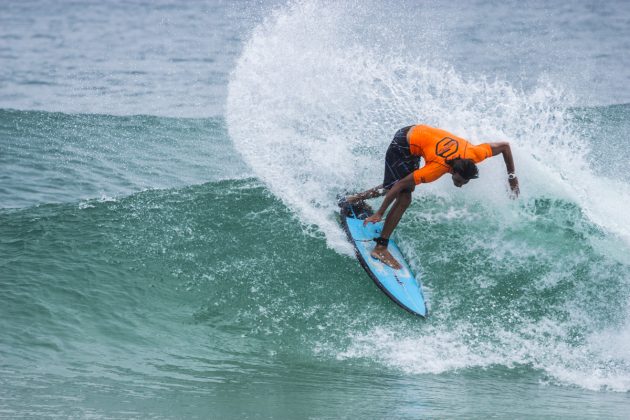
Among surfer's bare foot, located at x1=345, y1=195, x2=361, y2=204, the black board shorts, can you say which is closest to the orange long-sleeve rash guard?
the black board shorts

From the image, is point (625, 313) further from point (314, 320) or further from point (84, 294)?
point (84, 294)

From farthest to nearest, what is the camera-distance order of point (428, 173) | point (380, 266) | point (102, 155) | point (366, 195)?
point (102, 155), point (366, 195), point (380, 266), point (428, 173)

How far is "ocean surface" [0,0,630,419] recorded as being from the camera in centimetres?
647

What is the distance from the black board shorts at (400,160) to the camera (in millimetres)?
8469

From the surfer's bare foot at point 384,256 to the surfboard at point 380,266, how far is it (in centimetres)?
5

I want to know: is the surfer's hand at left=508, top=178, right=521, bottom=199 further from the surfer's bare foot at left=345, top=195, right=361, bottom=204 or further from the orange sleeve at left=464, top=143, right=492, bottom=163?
the surfer's bare foot at left=345, top=195, right=361, bottom=204

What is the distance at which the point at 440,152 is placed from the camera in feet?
25.9

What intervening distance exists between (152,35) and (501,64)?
533 inches

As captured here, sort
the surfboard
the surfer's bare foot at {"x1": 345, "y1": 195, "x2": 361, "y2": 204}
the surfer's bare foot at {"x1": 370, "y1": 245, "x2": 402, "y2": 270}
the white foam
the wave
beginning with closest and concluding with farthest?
the white foam → the surfboard → the surfer's bare foot at {"x1": 370, "y1": 245, "x2": 402, "y2": 270} → the surfer's bare foot at {"x1": 345, "y1": 195, "x2": 361, "y2": 204} → the wave

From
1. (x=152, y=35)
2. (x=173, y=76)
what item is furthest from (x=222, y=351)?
(x=152, y=35)

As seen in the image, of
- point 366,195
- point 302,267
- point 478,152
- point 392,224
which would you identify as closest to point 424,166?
point 478,152

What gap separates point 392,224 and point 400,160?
0.82 metres

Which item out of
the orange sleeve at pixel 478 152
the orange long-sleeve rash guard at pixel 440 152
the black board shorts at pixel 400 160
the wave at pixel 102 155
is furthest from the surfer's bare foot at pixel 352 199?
the wave at pixel 102 155

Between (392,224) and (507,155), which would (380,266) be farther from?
(507,155)
